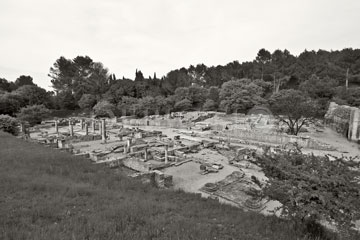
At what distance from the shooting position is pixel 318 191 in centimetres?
441

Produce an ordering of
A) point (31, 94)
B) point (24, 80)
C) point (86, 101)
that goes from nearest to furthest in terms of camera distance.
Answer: point (31, 94), point (86, 101), point (24, 80)

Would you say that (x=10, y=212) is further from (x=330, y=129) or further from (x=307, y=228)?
(x=330, y=129)

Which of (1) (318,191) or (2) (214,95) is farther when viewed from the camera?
(2) (214,95)

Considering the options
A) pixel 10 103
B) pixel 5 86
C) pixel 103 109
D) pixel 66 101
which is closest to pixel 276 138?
pixel 103 109

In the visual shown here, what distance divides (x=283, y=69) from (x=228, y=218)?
59.5 metres

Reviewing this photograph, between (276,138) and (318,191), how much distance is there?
20725 mm

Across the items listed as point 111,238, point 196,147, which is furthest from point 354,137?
point 111,238

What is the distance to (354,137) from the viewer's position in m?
22.9

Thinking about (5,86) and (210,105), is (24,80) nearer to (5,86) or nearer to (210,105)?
(5,86)

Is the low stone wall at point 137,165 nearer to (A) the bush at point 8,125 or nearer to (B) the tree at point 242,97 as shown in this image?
(A) the bush at point 8,125

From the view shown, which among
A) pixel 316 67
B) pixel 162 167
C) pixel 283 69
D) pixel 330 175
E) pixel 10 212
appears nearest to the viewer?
pixel 10 212

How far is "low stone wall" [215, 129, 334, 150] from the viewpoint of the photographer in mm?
20688

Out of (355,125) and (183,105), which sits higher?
(183,105)

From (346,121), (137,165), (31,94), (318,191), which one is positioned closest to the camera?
(318,191)
